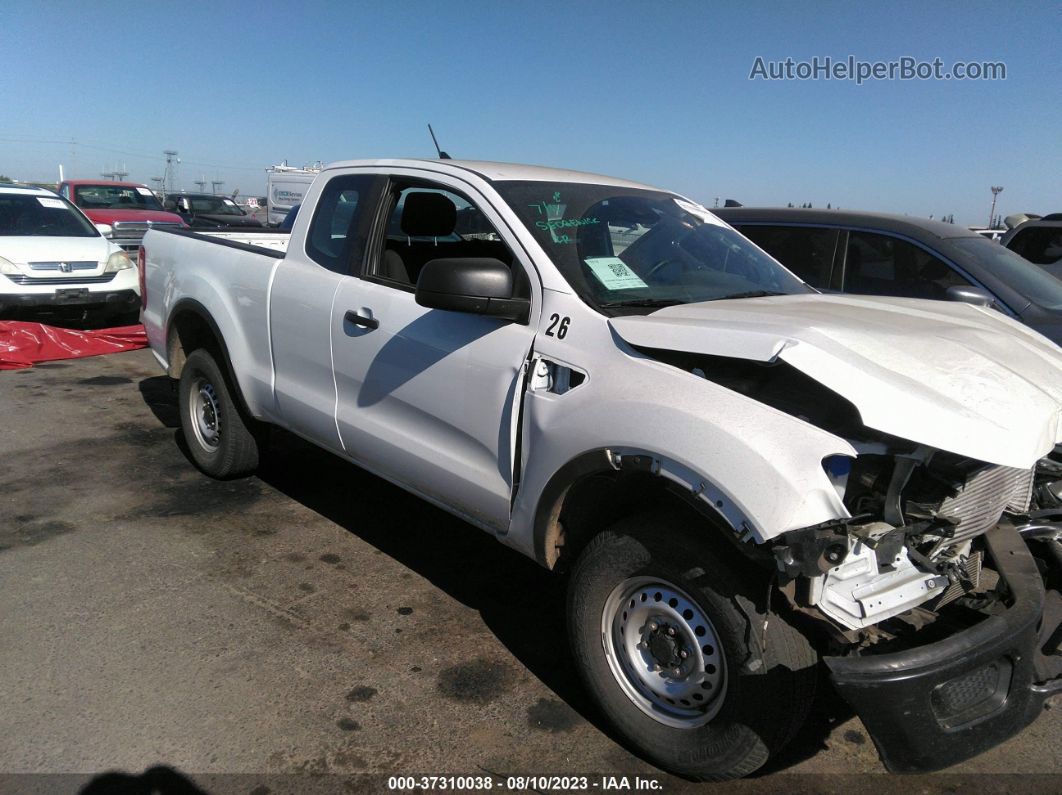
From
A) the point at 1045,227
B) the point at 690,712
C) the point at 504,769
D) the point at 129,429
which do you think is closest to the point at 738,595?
the point at 690,712

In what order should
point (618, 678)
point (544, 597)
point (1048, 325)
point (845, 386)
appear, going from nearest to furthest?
point (845, 386) < point (618, 678) < point (544, 597) < point (1048, 325)

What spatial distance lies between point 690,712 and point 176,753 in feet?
5.67

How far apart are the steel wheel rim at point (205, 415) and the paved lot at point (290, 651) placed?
291mm

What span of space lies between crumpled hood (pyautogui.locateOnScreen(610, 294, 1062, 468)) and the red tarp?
7.07 meters

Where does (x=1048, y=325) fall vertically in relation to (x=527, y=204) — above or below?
below

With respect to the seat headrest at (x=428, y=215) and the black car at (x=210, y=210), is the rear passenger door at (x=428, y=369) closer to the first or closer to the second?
the seat headrest at (x=428, y=215)

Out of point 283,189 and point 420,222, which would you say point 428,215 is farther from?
point 283,189

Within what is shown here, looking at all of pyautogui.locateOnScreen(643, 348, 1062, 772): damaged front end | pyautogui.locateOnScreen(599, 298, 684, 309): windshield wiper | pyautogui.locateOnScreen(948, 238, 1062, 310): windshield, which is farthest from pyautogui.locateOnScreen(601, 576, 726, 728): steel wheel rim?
pyautogui.locateOnScreen(948, 238, 1062, 310): windshield

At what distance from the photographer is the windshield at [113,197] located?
1556 centimetres

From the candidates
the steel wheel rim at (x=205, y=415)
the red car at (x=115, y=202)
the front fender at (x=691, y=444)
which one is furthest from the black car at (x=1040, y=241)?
the red car at (x=115, y=202)

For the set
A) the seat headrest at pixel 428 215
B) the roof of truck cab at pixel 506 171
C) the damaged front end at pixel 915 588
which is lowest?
the damaged front end at pixel 915 588

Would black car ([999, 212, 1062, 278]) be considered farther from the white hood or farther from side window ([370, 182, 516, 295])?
the white hood

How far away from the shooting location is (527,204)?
340cm

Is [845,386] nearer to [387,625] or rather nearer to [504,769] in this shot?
[504,769]
